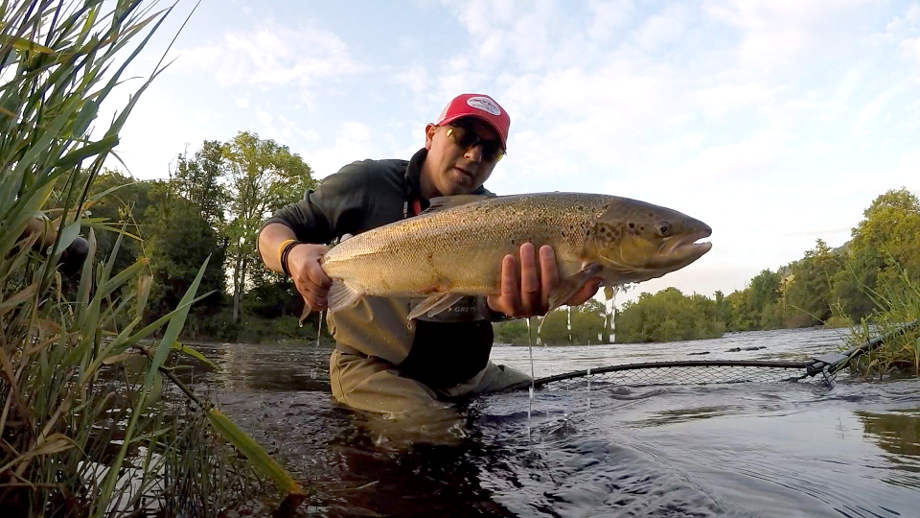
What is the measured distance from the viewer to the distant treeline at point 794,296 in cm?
3669

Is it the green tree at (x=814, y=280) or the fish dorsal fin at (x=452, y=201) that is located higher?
the green tree at (x=814, y=280)

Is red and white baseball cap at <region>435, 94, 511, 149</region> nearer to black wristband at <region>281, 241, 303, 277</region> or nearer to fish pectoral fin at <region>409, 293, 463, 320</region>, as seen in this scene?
black wristband at <region>281, 241, 303, 277</region>

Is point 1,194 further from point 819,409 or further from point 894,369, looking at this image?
point 894,369

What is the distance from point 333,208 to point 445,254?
1843 millimetres

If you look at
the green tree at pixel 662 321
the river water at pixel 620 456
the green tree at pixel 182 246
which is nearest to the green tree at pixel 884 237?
the green tree at pixel 662 321

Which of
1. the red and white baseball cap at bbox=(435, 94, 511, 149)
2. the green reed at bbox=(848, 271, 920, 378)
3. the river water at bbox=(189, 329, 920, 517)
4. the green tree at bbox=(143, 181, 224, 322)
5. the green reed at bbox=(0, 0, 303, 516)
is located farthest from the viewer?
the green tree at bbox=(143, 181, 224, 322)

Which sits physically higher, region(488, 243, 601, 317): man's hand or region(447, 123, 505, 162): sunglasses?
region(447, 123, 505, 162): sunglasses

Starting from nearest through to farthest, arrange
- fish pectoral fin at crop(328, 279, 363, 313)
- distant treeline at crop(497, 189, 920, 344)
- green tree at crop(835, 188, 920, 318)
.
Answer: fish pectoral fin at crop(328, 279, 363, 313)
distant treeline at crop(497, 189, 920, 344)
green tree at crop(835, 188, 920, 318)

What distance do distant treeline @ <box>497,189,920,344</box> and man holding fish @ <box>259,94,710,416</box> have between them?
17123 millimetres

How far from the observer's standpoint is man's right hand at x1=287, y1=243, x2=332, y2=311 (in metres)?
3.64

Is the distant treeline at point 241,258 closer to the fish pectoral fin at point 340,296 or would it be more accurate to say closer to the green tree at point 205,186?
the green tree at point 205,186

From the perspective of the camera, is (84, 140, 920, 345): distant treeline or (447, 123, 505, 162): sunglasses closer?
(447, 123, 505, 162): sunglasses

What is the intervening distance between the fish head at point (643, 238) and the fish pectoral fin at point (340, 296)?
1.45 meters

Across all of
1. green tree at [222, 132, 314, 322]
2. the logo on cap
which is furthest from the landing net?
green tree at [222, 132, 314, 322]
